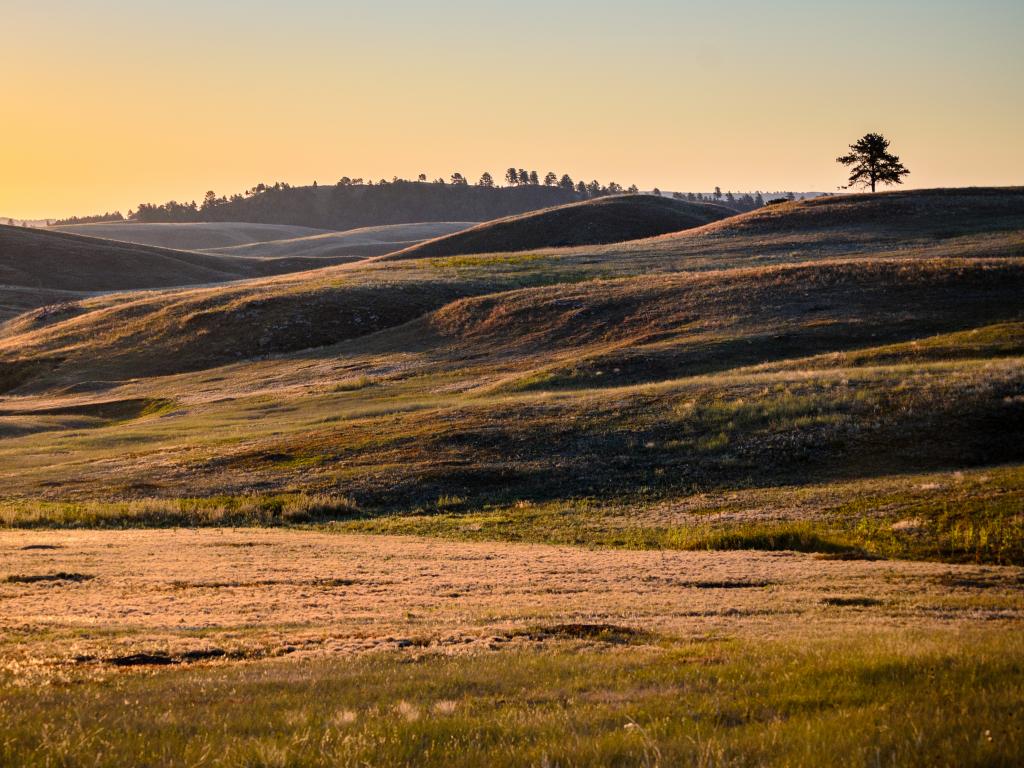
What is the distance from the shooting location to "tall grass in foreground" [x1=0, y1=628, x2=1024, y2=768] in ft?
27.4

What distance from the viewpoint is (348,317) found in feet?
335

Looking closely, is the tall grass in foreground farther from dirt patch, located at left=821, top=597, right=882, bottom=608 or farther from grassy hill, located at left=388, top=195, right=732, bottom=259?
grassy hill, located at left=388, top=195, right=732, bottom=259

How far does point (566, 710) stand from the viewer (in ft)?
33.5

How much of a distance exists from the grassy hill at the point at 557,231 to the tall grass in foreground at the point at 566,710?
164 meters

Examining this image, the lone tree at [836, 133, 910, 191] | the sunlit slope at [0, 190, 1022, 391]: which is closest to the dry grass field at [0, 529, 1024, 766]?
the sunlit slope at [0, 190, 1022, 391]

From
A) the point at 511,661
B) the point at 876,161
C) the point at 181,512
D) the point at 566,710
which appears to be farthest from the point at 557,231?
the point at 566,710

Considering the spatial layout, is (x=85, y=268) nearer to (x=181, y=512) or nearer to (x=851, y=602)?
(x=181, y=512)

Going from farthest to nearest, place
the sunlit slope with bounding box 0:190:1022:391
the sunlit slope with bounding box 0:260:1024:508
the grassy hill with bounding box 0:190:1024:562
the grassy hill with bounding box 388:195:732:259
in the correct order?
1. the grassy hill with bounding box 388:195:732:259
2. the sunlit slope with bounding box 0:190:1022:391
3. the sunlit slope with bounding box 0:260:1024:508
4. the grassy hill with bounding box 0:190:1024:562

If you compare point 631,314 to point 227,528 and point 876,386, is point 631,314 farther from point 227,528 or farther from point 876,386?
point 227,528

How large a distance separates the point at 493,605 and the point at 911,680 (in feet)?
33.1

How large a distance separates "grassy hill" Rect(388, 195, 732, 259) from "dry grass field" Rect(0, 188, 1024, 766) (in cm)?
8111

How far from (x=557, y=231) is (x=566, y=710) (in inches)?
7069

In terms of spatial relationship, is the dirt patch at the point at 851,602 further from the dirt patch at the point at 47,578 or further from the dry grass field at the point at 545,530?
the dirt patch at the point at 47,578

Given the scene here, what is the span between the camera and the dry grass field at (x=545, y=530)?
9648 mm
